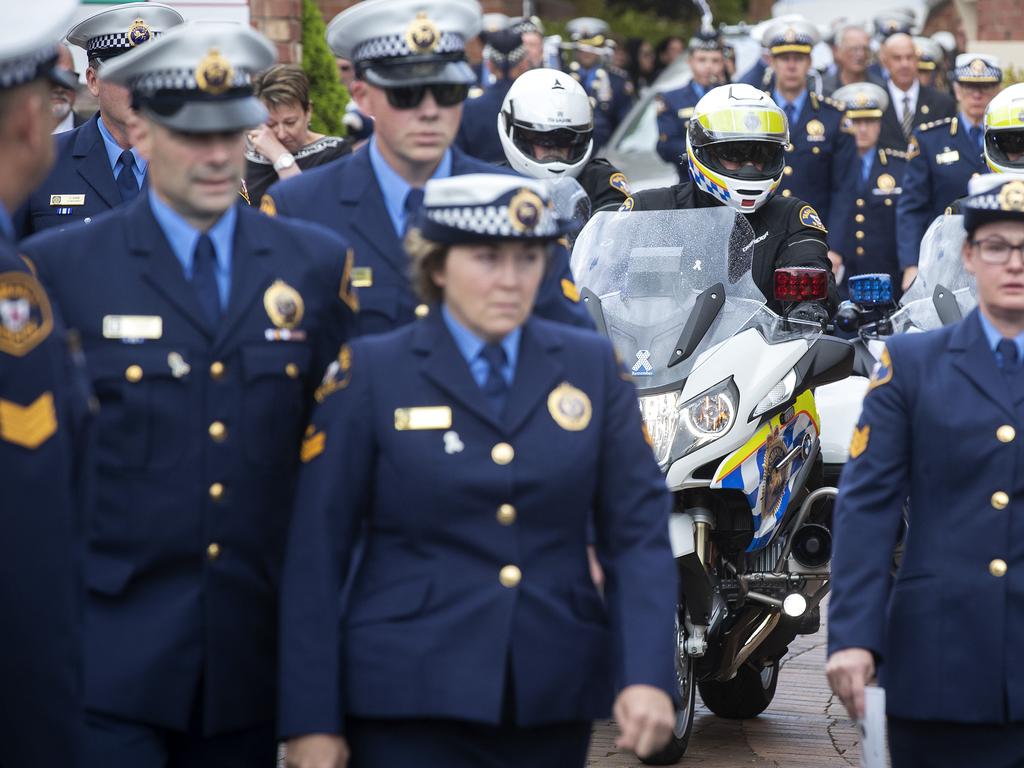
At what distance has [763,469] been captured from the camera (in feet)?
23.0

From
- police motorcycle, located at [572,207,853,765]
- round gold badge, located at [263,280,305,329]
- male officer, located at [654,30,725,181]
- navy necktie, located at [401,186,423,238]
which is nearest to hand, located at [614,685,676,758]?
round gold badge, located at [263,280,305,329]

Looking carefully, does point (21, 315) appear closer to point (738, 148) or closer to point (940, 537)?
point (940, 537)

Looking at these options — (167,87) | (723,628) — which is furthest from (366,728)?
(723,628)

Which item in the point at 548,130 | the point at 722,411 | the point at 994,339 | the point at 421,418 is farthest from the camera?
the point at 548,130

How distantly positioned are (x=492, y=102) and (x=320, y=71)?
156 cm

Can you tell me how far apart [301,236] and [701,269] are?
286 centimetres

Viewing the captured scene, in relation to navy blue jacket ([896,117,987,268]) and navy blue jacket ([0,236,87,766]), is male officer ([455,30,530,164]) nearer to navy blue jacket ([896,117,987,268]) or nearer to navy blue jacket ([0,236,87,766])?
navy blue jacket ([896,117,987,268])

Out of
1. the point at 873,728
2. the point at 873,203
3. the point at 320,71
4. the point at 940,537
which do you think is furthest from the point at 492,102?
the point at 873,728

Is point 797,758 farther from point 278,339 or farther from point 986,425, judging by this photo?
point 278,339

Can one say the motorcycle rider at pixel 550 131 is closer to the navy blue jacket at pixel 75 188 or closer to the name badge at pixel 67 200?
the navy blue jacket at pixel 75 188

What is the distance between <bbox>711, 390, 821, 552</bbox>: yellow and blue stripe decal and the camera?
22.6ft

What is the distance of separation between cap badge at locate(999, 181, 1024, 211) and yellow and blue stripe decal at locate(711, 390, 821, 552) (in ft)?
7.30

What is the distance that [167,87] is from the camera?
4.46 metres

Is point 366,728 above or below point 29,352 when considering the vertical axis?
below
